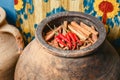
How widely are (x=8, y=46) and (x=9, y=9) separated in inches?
11.9

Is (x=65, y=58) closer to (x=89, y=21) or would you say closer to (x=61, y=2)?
(x=89, y=21)

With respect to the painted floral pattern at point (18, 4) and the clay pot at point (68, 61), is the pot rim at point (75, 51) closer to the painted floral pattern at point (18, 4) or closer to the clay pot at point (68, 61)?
the clay pot at point (68, 61)

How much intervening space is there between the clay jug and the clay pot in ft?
0.73

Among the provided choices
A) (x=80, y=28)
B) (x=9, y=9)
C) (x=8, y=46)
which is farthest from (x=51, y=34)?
(x=9, y=9)

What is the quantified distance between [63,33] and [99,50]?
25 cm

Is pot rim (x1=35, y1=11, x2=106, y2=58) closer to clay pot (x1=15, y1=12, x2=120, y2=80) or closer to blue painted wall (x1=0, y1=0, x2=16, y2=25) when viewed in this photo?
clay pot (x1=15, y1=12, x2=120, y2=80)

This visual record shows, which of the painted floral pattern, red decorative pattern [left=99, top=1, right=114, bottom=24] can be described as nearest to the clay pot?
red decorative pattern [left=99, top=1, right=114, bottom=24]

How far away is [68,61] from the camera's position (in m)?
1.49

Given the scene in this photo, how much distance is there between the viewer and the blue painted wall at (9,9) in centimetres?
201

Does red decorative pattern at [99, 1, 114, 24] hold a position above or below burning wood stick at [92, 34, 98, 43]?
above

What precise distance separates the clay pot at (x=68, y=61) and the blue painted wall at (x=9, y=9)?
1.49ft

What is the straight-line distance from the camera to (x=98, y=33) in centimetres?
163

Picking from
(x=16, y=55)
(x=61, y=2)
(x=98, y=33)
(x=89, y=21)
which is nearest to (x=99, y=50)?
(x=98, y=33)

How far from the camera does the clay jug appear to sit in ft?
6.13
